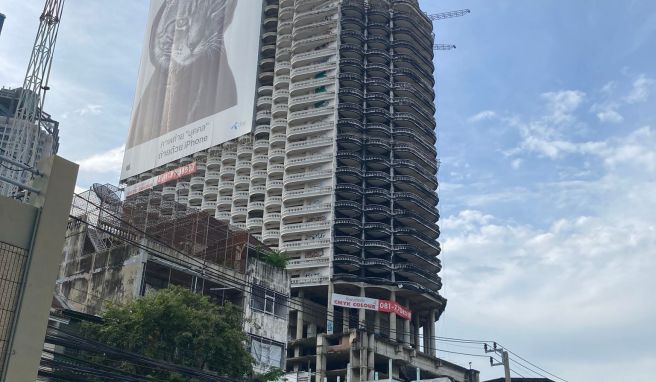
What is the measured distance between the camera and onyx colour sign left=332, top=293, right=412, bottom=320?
8694cm

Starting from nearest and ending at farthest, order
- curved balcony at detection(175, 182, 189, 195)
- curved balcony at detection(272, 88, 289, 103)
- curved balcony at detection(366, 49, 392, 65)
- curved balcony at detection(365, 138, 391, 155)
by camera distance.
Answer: curved balcony at detection(365, 138, 391, 155) < curved balcony at detection(366, 49, 392, 65) < curved balcony at detection(272, 88, 289, 103) < curved balcony at detection(175, 182, 189, 195)

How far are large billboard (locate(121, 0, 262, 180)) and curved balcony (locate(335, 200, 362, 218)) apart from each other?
17.1 metres

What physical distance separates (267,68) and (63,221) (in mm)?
94784

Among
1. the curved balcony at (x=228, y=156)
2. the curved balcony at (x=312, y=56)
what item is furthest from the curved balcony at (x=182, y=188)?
the curved balcony at (x=312, y=56)

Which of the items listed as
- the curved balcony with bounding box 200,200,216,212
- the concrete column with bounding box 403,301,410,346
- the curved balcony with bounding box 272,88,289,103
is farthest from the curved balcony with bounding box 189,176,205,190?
the concrete column with bounding box 403,301,410,346

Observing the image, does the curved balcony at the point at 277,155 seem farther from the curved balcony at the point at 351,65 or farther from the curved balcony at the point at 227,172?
the curved balcony at the point at 351,65

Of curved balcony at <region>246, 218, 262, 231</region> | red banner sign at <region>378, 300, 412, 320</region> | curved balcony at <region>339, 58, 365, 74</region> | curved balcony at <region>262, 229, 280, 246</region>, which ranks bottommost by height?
red banner sign at <region>378, 300, 412, 320</region>

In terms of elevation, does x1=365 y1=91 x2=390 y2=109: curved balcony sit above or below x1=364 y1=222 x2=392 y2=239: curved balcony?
above

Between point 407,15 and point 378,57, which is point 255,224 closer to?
point 378,57

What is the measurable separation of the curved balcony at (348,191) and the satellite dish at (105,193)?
39131 mm

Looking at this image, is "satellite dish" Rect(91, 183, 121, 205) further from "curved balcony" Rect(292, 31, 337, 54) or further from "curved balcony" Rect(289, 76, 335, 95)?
"curved balcony" Rect(292, 31, 337, 54)

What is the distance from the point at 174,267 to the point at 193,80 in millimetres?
67444

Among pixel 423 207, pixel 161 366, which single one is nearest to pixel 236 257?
pixel 161 366

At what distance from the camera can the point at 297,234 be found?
94.1 m
